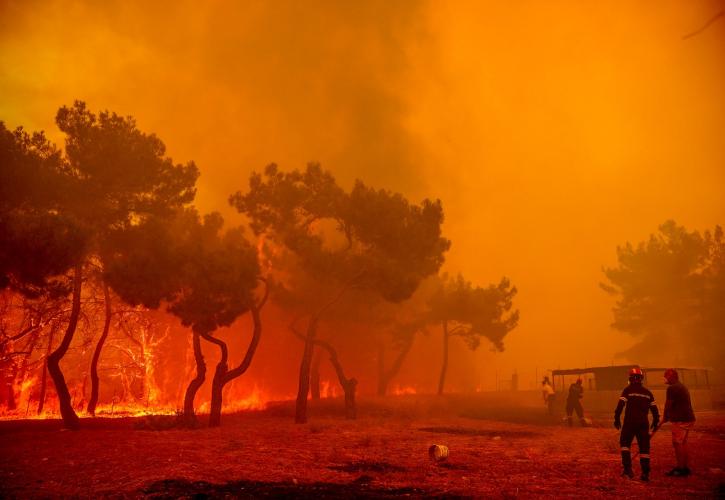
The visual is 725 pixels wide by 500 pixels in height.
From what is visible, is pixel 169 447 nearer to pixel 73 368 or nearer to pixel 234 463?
pixel 234 463

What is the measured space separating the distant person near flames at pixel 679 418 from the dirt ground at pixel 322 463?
0.34 metres

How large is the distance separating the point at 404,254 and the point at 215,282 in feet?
33.7

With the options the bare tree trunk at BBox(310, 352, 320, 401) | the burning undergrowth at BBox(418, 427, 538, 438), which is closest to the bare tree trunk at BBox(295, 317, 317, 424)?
the burning undergrowth at BBox(418, 427, 538, 438)

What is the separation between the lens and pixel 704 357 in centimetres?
4934

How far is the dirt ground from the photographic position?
29.6 ft

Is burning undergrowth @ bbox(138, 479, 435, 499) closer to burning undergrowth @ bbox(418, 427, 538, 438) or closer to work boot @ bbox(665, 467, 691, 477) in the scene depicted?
work boot @ bbox(665, 467, 691, 477)

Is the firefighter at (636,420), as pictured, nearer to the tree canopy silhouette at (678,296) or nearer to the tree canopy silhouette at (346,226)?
the tree canopy silhouette at (346,226)

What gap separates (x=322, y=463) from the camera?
39.8 feet

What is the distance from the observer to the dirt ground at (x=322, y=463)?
902 centimetres

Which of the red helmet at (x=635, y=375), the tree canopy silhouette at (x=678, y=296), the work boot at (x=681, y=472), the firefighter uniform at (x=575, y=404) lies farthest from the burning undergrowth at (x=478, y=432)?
the tree canopy silhouette at (x=678, y=296)

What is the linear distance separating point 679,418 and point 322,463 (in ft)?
28.1

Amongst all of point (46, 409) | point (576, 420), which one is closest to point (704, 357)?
point (576, 420)

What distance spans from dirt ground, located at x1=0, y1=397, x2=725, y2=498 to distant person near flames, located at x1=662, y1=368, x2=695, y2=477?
1.12 ft

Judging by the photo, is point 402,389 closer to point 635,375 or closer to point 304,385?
point 304,385
